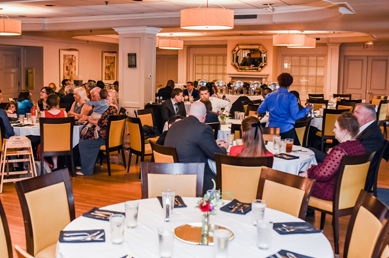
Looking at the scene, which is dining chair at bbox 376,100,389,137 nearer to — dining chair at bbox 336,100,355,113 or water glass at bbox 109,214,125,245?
dining chair at bbox 336,100,355,113

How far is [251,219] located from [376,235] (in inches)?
26.4

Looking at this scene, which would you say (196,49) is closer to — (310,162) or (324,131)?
(324,131)

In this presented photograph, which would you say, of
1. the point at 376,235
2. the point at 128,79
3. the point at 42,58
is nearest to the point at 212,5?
the point at 128,79

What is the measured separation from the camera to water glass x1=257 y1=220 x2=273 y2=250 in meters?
1.99

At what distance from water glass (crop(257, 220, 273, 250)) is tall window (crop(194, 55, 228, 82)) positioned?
52.6ft

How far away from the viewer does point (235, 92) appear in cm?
1092

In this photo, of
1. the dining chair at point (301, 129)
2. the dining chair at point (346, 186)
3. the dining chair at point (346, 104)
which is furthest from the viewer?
the dining chair at point (346, 104)

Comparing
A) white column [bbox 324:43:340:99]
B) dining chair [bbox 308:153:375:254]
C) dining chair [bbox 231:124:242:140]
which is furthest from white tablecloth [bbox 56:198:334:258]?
white column [bbox 324:43:340:99]

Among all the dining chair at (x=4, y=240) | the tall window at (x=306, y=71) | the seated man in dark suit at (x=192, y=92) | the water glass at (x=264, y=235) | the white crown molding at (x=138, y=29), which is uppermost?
the white crown molding at (x=138, y=29)

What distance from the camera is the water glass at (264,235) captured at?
199cm

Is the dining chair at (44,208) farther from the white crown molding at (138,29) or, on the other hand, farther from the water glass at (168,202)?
the white crown molding at (138,29)

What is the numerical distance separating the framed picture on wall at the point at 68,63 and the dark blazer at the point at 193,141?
42.9ft

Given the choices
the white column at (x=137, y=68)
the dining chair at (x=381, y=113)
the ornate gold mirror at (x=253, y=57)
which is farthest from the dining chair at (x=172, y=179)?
the ornate gold mirror at (x=253, y=57)

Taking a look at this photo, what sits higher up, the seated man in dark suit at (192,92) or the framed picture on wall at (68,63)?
the framed picture on wall at (68,63)
